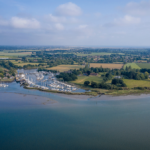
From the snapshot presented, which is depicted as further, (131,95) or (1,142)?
(131,95)

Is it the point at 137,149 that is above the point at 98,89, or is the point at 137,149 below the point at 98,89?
below

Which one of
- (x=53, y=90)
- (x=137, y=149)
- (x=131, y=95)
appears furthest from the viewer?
(x=53, y=90)

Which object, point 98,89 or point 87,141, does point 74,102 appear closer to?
point 98,89

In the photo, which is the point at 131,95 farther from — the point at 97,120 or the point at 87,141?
the point at 87,141

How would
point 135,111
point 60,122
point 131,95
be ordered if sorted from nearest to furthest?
point 60,122, point 135,111, point 131,95

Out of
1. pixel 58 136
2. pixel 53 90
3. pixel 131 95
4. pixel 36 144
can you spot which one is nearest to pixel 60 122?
pixel 58 136

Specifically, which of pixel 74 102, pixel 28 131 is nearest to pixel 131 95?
pixel 74 102
